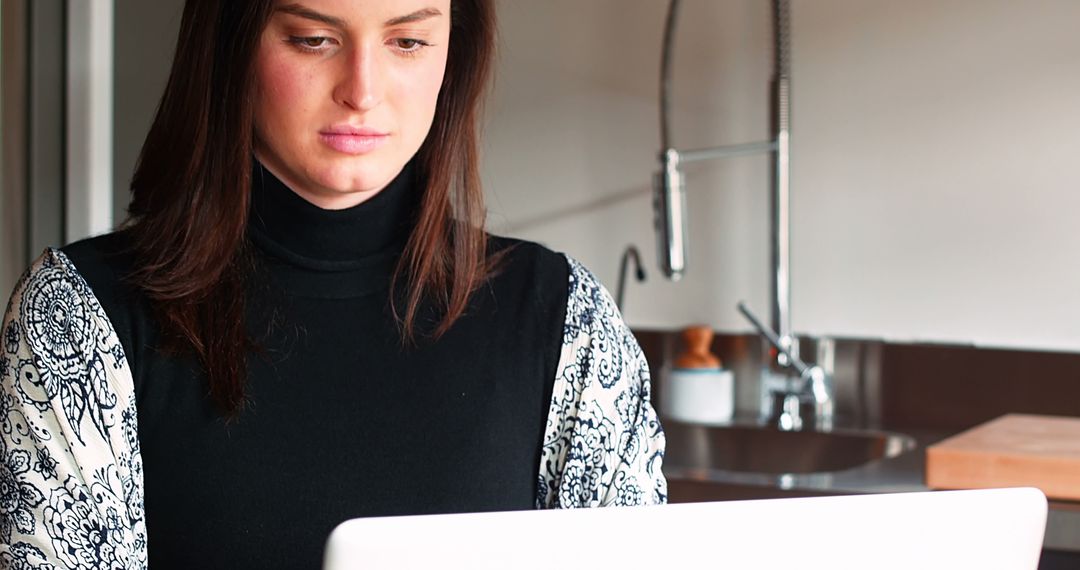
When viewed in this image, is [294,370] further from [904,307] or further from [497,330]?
[904,307]

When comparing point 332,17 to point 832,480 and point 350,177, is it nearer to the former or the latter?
point 350,177

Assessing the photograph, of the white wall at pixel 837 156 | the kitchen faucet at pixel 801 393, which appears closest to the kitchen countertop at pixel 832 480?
the kitchen faucet at pixel 801 393

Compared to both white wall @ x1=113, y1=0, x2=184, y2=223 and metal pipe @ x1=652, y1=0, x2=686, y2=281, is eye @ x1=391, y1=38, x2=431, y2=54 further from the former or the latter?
white wall @ x1=113, y1=0, x2=184, y2=223

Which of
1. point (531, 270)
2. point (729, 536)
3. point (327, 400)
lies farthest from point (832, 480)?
point (729, 536)

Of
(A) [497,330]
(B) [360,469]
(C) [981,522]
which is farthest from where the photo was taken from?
(A) [497,330]

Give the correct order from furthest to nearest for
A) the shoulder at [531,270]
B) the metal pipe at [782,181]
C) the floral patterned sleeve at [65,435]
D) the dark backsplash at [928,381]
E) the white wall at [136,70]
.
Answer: the white wall at [136,70] < the metal pipe at [782,181] < the dark backsplash at [928,381] < the shoulder at [531,270] < the floral patterned sleeve at [65,435]

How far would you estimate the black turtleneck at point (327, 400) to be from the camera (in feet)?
3.74

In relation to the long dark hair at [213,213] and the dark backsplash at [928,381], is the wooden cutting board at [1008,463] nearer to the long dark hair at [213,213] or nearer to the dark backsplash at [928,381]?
the dark backsplash at [928,381]

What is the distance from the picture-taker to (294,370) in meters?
1.20

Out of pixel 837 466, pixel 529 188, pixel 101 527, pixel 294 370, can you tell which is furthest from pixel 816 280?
pixel 101 527

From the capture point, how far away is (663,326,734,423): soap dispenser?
250 cm

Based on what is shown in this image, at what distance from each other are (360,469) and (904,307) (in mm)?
1513

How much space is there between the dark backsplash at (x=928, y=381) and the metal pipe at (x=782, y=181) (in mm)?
73

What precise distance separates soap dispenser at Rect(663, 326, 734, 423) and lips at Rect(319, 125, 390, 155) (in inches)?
57.2
